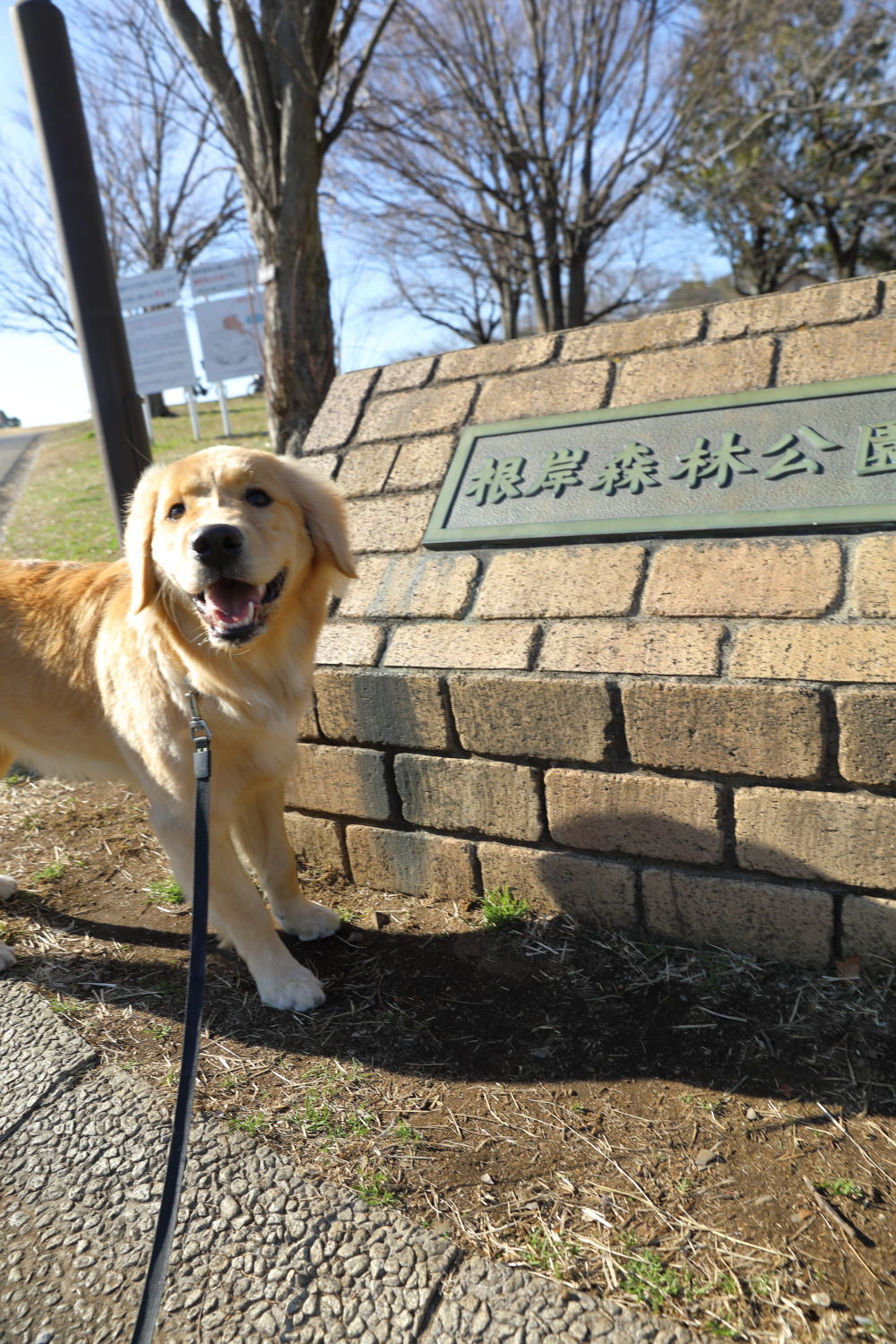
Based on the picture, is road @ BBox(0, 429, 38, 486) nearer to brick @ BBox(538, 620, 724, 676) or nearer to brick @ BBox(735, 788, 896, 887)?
brick @ BBox(538, 620, 724, 676)

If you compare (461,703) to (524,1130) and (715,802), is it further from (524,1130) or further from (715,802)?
(524,1130)

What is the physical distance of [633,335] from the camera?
3.13 metres

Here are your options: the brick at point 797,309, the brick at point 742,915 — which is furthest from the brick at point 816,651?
the brick at point 797,309

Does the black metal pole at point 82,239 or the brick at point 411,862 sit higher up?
the black metal pole at point 82,239

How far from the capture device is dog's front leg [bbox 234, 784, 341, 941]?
114 inches

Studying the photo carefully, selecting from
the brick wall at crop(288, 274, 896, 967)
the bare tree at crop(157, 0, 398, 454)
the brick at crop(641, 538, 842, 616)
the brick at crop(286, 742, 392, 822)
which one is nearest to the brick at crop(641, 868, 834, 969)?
the brick wall at crop(288, 274, 896, 967)

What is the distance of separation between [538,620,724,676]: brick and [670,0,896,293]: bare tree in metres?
9.80

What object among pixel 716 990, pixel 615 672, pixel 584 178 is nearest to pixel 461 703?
pixel 615 672

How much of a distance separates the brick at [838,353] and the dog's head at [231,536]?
1.51 meters

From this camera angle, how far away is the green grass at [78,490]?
819 cm

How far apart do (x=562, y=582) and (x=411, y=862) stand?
111cm

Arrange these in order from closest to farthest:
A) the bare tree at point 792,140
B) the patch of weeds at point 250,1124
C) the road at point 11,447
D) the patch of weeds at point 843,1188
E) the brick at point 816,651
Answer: the patch of weeds at point 843,1188, the patch of weeds at point 250,1124, the brick at point 816,651, the bare tree at point 792,140, the road at point 11,447

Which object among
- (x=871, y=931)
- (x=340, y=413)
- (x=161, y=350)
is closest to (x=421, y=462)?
(x=340, y=413)

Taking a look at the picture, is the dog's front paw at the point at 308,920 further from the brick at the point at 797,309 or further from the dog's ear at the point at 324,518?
the brick at the point at 797,309
